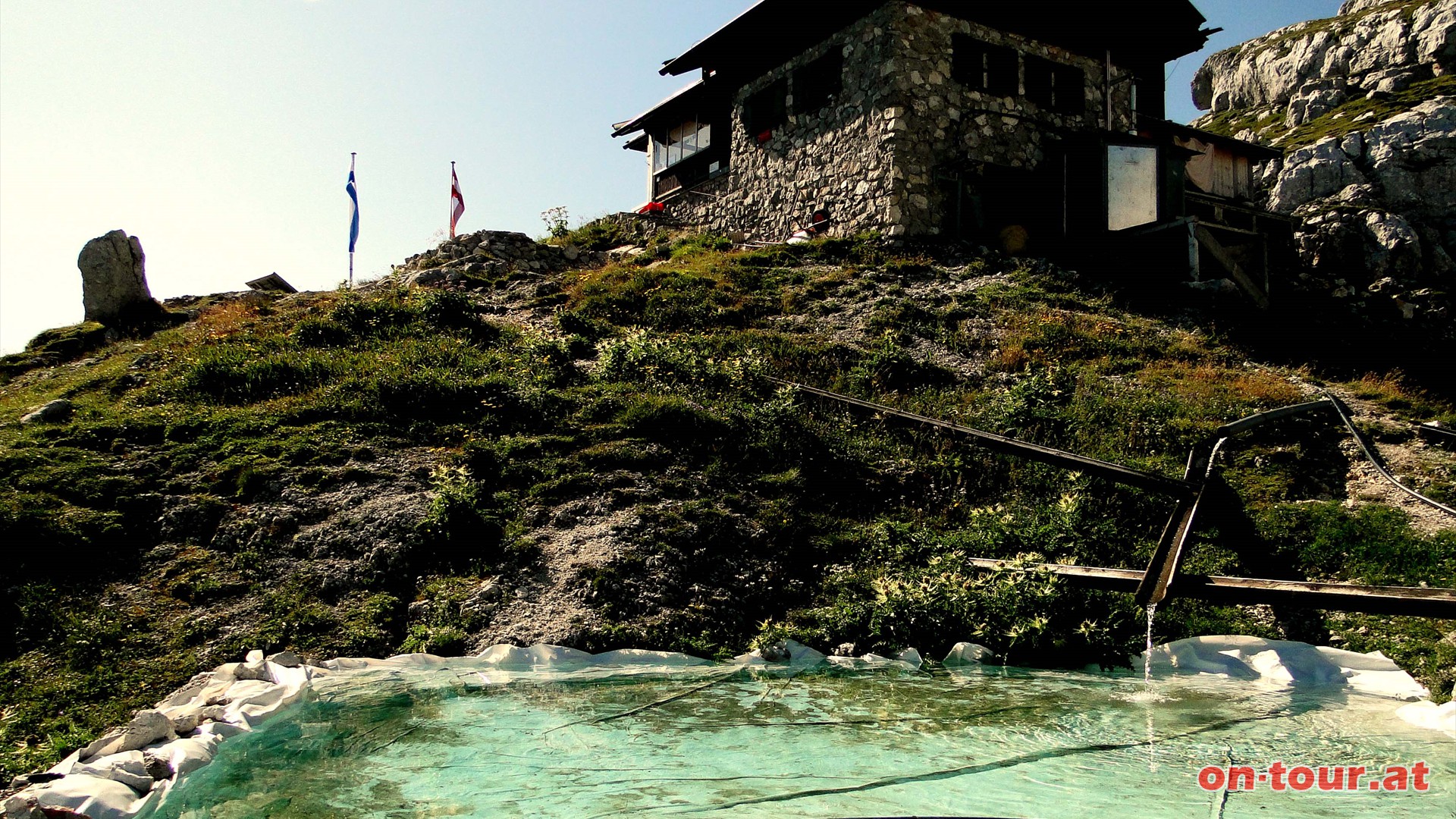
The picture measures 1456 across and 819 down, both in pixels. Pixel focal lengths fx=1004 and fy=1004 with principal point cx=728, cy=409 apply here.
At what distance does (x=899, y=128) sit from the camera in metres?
23.7

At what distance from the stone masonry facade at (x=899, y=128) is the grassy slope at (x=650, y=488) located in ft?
20.3

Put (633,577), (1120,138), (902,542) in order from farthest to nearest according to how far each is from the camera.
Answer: (1120,138), (902,542), (633,577)

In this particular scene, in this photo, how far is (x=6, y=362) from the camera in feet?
60.7

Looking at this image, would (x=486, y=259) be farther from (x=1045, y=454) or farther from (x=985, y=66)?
(x=1045, y=454)

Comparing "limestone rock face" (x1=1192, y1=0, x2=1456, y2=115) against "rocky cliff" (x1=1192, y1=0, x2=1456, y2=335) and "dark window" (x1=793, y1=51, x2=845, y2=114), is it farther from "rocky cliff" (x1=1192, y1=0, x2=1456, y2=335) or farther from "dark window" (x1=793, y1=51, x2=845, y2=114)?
"dark window" (x1=793, y1=51, x2=845, y2=114)

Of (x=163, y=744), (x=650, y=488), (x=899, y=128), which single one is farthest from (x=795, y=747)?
(x=899, y=128)

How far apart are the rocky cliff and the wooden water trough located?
649 inches

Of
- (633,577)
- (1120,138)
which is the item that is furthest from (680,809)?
(1120,138)

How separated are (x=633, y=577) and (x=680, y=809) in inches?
193

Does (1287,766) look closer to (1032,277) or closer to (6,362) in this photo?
(1032,277)

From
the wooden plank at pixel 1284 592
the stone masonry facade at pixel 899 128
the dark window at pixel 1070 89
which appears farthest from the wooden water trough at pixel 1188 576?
the dark window at pixel 1070 89

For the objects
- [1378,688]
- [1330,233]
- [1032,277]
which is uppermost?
[1330,233]

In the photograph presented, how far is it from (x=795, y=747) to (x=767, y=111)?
944 inches

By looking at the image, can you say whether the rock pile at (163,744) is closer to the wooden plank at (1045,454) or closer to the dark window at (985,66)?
the wooden plank at (1045,454)
